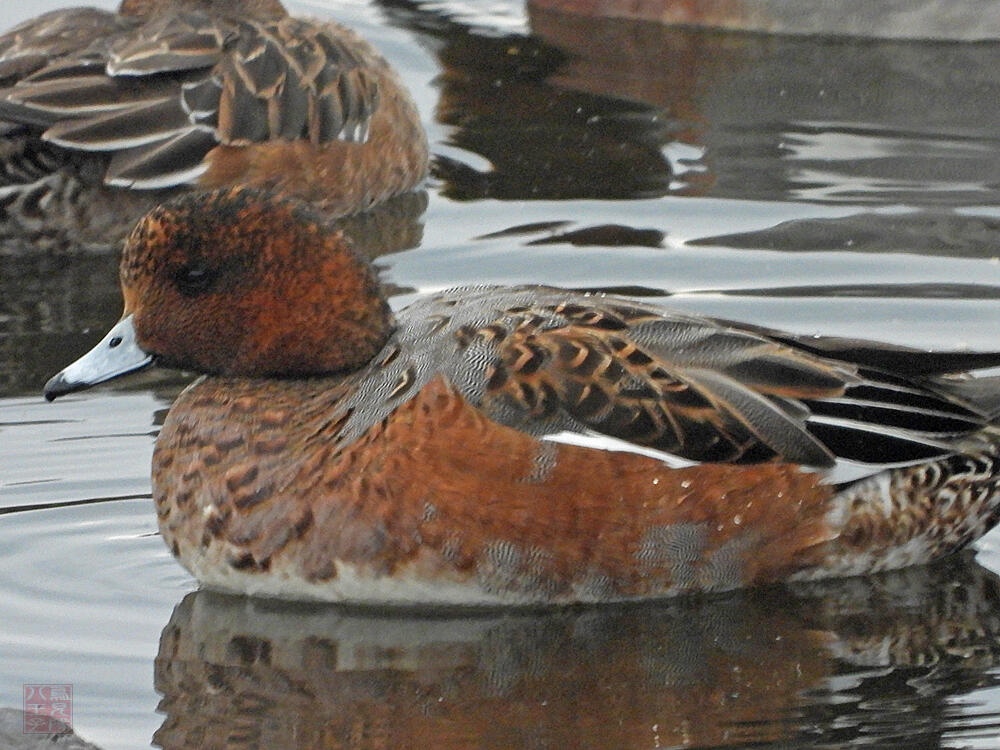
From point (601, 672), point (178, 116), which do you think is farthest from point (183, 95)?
point (601, 672)

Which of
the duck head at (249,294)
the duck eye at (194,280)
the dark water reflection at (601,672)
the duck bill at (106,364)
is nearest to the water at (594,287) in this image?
the dark water reflection at (601,672)

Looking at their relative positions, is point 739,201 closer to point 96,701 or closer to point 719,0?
point 719,0

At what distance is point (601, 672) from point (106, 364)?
156 cm

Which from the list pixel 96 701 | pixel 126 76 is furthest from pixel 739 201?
pixel 96 701

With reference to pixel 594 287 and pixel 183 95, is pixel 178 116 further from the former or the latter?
pixel 594 287

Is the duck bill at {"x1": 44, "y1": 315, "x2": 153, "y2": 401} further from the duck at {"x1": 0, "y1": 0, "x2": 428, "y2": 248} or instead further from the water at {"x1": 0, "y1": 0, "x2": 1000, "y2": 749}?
the duck at {"x1": 0, "y1": 0, "x2": 428, "y2": 248}

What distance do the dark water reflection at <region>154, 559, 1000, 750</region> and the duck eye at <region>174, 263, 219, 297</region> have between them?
0.81 meters

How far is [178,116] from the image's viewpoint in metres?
8.44

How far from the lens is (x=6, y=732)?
176 inches

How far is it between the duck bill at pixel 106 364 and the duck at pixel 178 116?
2852 millimetres

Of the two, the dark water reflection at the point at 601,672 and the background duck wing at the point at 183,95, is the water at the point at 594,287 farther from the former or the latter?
the background duck wing at the point at 183,95

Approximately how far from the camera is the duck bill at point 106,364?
5.47 metres

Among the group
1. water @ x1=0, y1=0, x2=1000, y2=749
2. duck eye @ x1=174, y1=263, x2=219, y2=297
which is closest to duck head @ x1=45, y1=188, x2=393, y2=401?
duck eye @ x1=174, y1=263, x2=219, y2=297

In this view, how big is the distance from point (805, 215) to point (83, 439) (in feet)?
10.8
